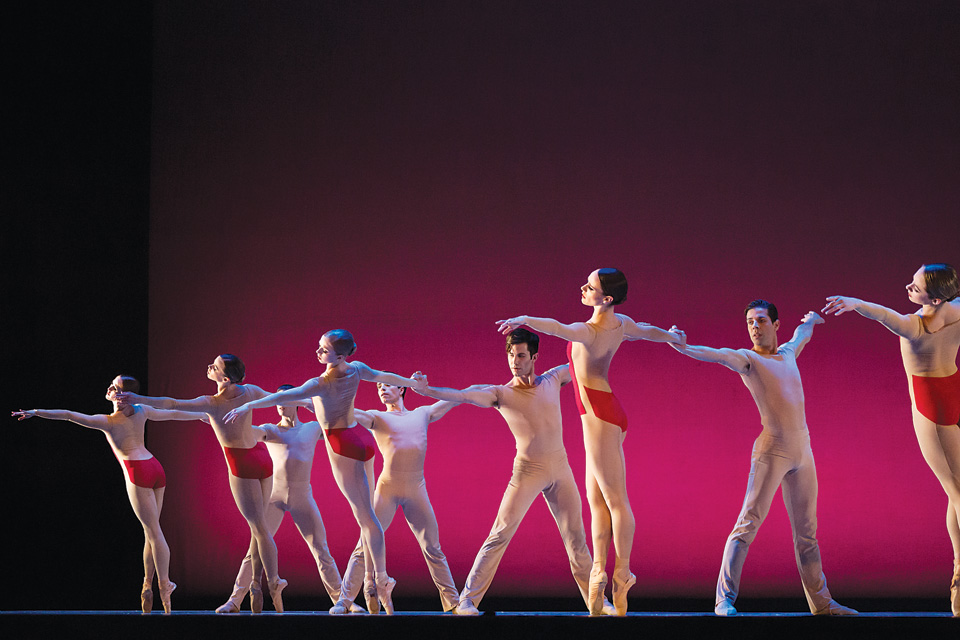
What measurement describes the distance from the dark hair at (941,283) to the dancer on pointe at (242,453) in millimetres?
3638

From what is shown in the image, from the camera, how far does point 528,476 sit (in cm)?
485

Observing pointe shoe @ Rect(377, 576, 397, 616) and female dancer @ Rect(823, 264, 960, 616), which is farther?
pointe shoe @ Rect(377, 576, 397, 616)

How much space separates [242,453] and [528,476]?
5.92 ft

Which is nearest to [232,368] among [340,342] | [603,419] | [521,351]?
[340,342]

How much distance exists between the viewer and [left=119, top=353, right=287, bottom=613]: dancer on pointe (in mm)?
5543

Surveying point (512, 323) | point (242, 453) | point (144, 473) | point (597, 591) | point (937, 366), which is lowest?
point (597, 591)

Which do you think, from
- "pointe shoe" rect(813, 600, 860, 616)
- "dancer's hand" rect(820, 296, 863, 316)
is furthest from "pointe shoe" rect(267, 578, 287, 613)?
"dancer's hand" rect(820, 296, 863, 316)

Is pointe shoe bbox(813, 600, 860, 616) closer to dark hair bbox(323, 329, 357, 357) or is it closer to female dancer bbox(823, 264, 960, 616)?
female dancer bbox(823, 264, 960, 616)

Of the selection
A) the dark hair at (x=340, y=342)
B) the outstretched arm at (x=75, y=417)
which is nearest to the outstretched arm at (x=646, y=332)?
the dark hair at (x=340, y=342)

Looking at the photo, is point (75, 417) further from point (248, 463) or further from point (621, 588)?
point (621, 588)

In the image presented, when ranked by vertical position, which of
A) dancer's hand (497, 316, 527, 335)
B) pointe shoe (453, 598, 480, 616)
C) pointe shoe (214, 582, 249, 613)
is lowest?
pointe shoe (214, 582, 249, 613)

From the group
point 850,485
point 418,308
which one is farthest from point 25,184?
point 850,485

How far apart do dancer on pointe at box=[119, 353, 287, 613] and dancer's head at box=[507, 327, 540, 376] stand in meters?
1.60

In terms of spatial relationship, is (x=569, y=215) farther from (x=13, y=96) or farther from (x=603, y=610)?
(x=13, y=96)
